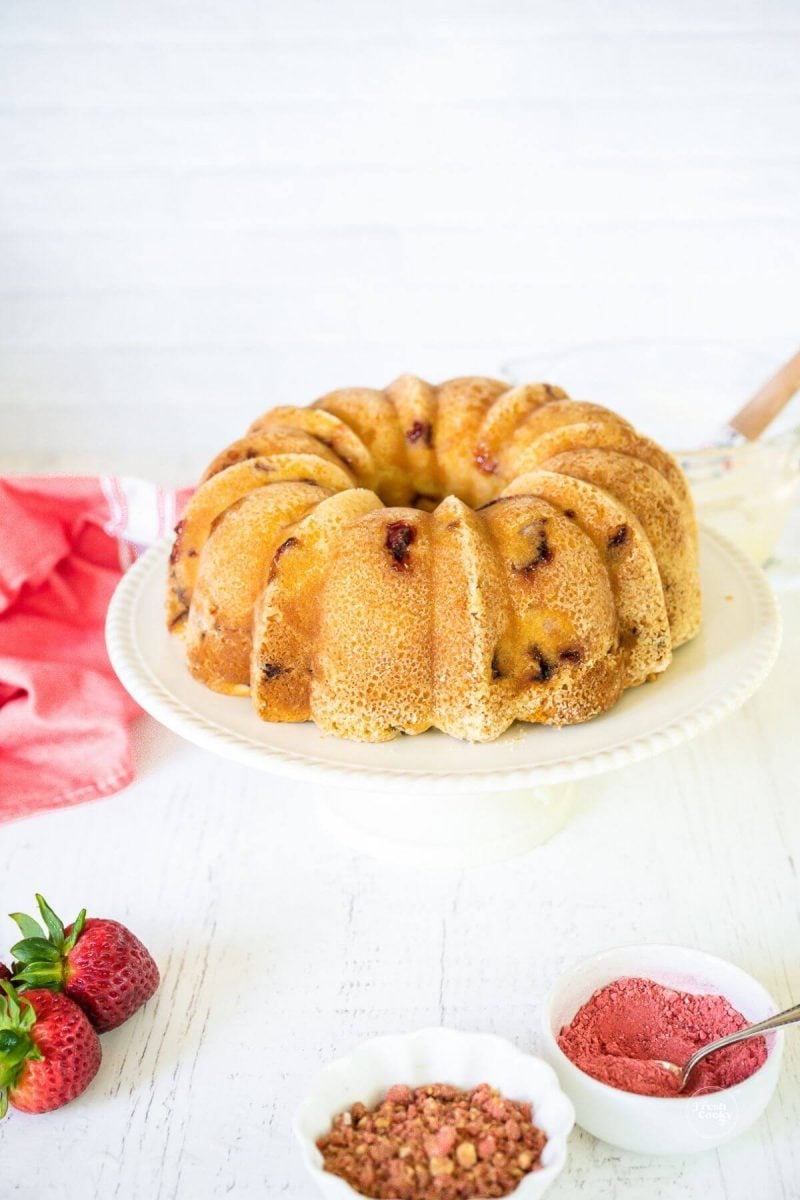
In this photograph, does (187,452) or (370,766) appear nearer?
(370,766)

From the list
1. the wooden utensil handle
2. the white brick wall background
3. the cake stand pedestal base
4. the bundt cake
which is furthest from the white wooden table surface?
the white brick wall background

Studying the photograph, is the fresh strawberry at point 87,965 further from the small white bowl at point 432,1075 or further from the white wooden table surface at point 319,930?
the small white bowl at point 432,1075

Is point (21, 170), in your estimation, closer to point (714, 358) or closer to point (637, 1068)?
point (714, 358)

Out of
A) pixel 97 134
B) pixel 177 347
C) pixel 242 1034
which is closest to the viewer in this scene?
pixel 242 1034

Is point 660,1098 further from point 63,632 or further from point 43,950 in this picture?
point 63,632

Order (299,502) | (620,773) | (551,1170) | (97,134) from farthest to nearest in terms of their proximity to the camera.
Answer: (97,134) → (620,773) → (299,502) → (551,1170)

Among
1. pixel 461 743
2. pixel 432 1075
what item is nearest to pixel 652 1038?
pixel 432 1075

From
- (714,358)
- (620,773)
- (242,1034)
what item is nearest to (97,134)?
(714,358)
